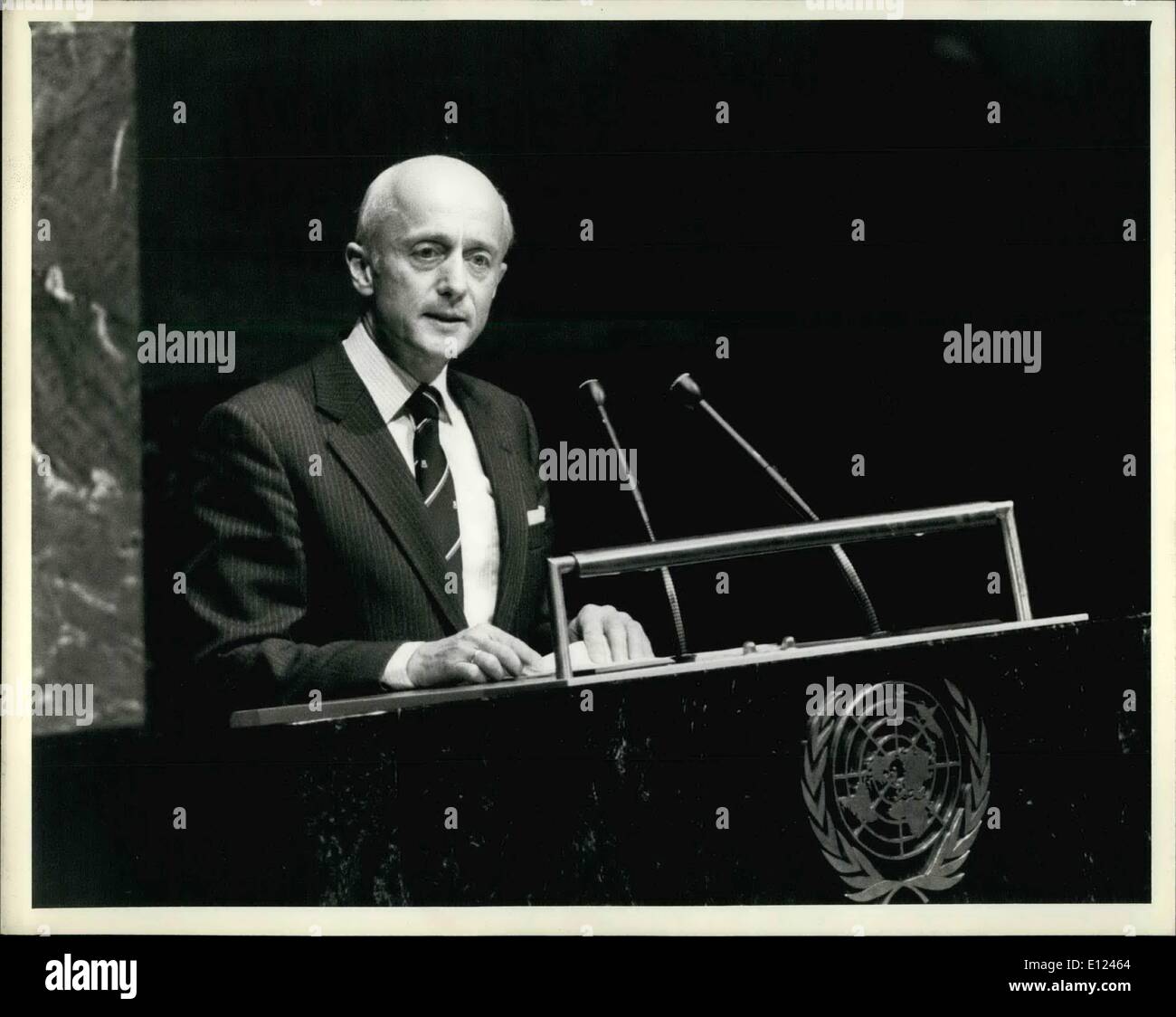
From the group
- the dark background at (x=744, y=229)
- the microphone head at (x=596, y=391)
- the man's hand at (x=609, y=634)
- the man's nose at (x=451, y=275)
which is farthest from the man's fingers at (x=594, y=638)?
the man's nose at (x=451, y=275)

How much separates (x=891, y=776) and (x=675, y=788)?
0.56m

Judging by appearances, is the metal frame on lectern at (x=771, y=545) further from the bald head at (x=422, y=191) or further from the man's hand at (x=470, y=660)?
the bald head at (x=422, y=191)

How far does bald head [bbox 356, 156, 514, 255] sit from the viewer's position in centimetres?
409

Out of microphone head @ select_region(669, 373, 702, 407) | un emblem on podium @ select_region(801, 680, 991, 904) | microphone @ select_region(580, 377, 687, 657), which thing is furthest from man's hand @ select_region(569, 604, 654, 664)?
microphone head @ select_region(669, 373, 702, 407)

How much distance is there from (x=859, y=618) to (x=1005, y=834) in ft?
2.29

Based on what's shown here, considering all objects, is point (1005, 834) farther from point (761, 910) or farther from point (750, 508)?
point (750, 508)

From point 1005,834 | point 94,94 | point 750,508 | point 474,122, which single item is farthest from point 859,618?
point 94,94

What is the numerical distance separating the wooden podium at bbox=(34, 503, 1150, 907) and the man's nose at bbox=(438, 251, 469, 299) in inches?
37.1

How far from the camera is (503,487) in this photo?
4.04 m

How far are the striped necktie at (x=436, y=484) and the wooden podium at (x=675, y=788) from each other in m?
0.50

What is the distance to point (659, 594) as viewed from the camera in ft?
13.0

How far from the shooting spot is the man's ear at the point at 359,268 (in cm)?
408

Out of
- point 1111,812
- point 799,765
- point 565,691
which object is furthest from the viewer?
point 1111,812

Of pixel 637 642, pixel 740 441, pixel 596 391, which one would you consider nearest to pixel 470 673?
pixel 637 642
